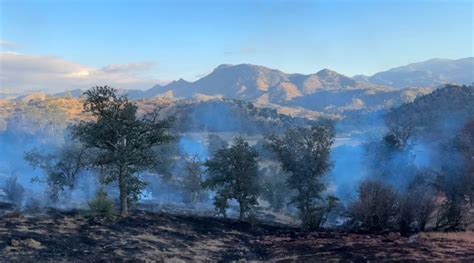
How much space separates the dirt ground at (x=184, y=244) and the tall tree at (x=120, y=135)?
2984 millimetres

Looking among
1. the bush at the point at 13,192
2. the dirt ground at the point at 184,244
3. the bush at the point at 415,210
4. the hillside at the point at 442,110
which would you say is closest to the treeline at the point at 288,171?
the bush at the point at 415,210

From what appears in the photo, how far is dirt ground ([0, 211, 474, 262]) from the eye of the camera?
64.0 ft

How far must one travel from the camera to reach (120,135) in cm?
3028

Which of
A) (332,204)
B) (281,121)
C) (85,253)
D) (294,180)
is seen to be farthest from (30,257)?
(281,121)

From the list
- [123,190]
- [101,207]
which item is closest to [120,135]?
[123,190]

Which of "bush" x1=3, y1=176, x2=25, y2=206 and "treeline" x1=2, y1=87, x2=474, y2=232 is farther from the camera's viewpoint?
"bush" x1=3, y1=176, x2=25, y2=206

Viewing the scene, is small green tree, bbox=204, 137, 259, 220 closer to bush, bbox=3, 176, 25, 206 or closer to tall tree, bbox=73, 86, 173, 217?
tall tree, bbox=73, 86, 173, 217

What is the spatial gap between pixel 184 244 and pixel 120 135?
30.1 feet

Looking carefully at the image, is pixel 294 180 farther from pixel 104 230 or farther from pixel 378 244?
pixel 104 230

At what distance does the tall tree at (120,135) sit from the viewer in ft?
97.4

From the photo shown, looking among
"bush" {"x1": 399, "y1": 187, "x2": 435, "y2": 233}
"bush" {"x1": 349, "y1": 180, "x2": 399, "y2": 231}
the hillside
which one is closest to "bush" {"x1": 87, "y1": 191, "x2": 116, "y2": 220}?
"bush" {"x1": 349, "y1": 180, "x2": 399, "y2": 231}

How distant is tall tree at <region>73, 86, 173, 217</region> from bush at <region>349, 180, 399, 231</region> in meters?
14.3

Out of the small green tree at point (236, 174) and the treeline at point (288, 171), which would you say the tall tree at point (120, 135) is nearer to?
the treeline at point (288, 171)

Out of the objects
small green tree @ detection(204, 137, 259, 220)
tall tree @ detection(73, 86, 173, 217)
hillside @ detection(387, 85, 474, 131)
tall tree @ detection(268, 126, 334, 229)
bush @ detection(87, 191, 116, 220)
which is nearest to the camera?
bush @ detection(87, 191, 116, 220)
